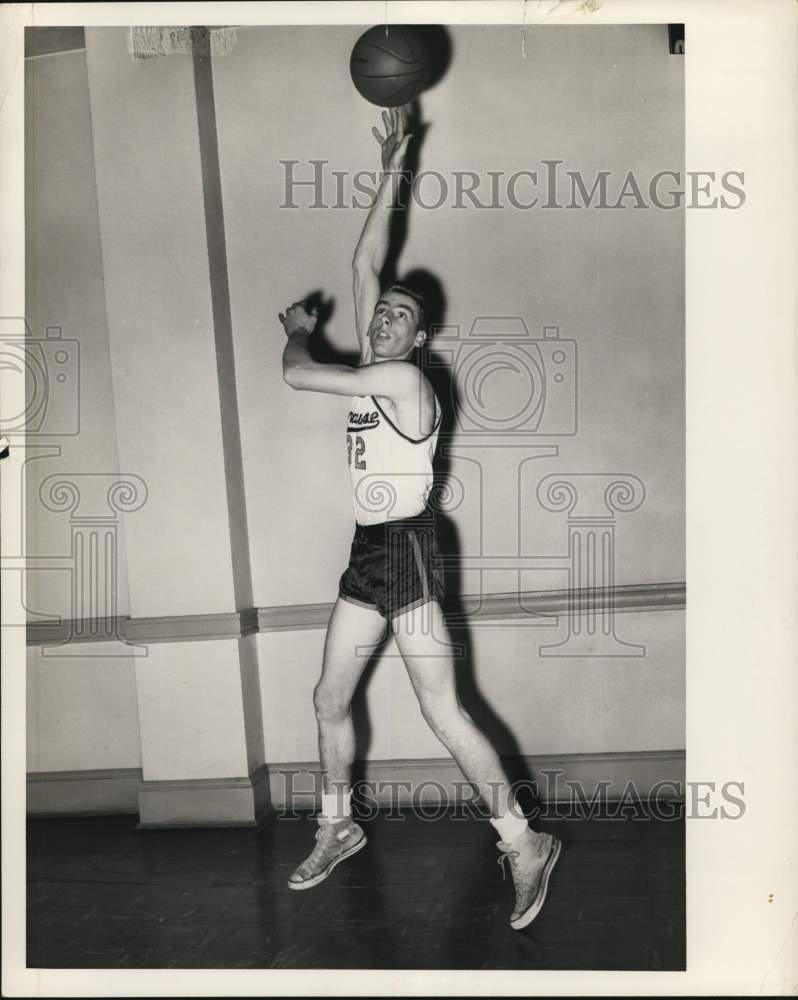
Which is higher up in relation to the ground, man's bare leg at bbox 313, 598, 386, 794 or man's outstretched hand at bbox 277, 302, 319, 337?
man's outstretched hand at bbox 277, 302, 319, 337

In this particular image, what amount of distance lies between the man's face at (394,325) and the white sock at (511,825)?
5.20 ft

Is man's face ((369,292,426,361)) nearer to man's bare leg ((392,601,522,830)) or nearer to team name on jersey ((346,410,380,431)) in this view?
team name on jersey ((346,410,380,431))

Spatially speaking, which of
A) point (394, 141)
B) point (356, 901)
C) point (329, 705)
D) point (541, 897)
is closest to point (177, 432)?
point (329, 705)

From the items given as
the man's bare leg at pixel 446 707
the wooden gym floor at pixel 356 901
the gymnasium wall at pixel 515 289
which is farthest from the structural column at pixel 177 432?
the man's bare leg at pixel 446 707

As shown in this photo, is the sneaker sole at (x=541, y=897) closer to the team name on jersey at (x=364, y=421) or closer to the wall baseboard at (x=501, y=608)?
the wall baseboard at (x=501, y=608)

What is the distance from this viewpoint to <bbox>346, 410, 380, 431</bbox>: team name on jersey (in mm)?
3615

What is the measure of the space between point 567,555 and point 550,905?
1.40 m

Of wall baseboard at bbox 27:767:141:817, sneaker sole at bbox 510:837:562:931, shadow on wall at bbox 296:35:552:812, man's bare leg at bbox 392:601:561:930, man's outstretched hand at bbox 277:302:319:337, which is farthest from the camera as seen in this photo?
wall baseboard at bbox 27:767:141:817

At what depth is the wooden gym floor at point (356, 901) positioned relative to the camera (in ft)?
10.4

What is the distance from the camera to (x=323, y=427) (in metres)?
4.36

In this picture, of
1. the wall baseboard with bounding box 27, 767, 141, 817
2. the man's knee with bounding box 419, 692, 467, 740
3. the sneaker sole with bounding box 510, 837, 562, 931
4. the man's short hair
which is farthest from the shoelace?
the man's short hair

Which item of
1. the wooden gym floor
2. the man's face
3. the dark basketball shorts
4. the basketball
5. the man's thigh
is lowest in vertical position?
the wooden gym floor

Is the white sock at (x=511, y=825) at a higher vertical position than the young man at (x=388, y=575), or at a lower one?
lower

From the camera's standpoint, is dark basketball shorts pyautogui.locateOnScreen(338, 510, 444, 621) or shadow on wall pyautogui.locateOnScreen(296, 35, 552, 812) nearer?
dark basketball shorts pyautogui.locateOnScreen(338, 510, 444, 621)
